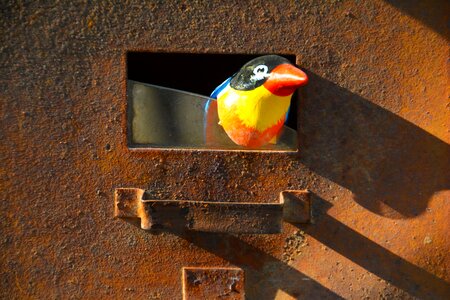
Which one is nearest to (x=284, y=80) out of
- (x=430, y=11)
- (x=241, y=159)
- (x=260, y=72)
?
(x=260, y=72)

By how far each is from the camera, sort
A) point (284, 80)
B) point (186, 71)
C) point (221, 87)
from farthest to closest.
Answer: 1. point (186, 71)
2. point (221, 87)
3. point (284, 80)

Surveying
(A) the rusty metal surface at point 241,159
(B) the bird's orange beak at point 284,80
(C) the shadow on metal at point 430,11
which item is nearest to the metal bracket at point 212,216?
(A) the rusty metal surface at point 241,159

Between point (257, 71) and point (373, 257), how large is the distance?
0.34 meters

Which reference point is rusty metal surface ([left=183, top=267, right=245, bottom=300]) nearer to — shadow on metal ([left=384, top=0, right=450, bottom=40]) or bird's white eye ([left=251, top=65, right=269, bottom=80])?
bird's white eye ([left=251, top=65, right=269, bottom=80])

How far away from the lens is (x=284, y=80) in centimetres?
74

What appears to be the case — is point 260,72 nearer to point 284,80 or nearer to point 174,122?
point 284,80

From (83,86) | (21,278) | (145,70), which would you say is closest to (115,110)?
(83,86)

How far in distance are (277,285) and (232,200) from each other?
0.15 m

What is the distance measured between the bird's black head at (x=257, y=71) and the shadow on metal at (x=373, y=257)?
21cm

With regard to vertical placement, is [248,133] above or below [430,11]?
below

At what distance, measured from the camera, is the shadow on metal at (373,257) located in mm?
876

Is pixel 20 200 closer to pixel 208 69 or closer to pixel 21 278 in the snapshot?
pixel 21 278

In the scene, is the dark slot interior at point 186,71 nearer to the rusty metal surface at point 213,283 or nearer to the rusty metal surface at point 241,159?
the rusty metal surface at point 241,159

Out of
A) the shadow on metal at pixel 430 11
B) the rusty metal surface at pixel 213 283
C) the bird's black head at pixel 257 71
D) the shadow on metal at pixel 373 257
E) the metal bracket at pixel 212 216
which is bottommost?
the rusty metal surface at pixel 213 283
